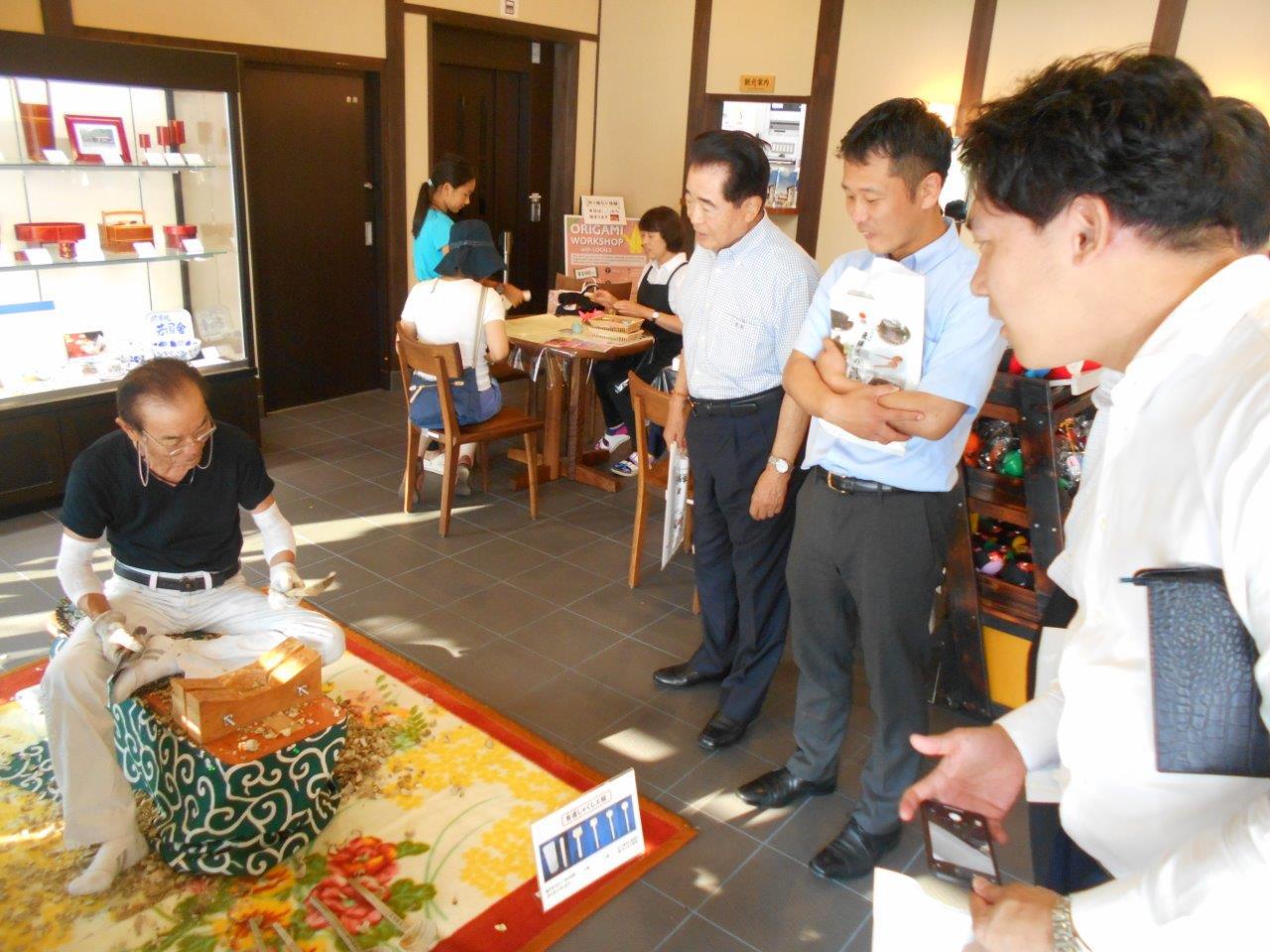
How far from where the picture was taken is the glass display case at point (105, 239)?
12.9 ft

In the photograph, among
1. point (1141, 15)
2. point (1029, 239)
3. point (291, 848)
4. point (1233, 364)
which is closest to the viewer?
point (1233, 364)

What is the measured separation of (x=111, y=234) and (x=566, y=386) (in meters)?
2.20

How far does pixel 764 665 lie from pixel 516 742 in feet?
2.42

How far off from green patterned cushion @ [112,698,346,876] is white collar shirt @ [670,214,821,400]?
1300 mm

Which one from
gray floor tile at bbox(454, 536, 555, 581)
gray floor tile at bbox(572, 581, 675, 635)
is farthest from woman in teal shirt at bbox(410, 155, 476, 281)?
gray floor tile at bbox(572, 581, 675, 635)

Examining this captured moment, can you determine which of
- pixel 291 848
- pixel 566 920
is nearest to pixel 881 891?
pixel 566 920

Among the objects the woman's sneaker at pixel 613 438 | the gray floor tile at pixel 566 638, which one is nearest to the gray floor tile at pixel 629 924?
the gray floor tile at pixel 566 638

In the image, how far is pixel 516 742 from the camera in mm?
2674

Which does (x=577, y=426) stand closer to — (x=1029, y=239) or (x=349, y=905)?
(x=349, y=905)

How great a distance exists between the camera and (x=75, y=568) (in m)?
2.21

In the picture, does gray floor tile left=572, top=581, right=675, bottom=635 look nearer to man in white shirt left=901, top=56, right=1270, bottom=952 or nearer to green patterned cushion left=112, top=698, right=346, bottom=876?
green patterned cushion left=112, top=698, right=346, bottom=876

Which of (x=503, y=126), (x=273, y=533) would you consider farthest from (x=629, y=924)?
(x=503, y=126)

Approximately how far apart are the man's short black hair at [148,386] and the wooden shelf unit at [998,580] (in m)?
2.02

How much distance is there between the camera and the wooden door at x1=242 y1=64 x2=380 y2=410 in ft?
17.3
